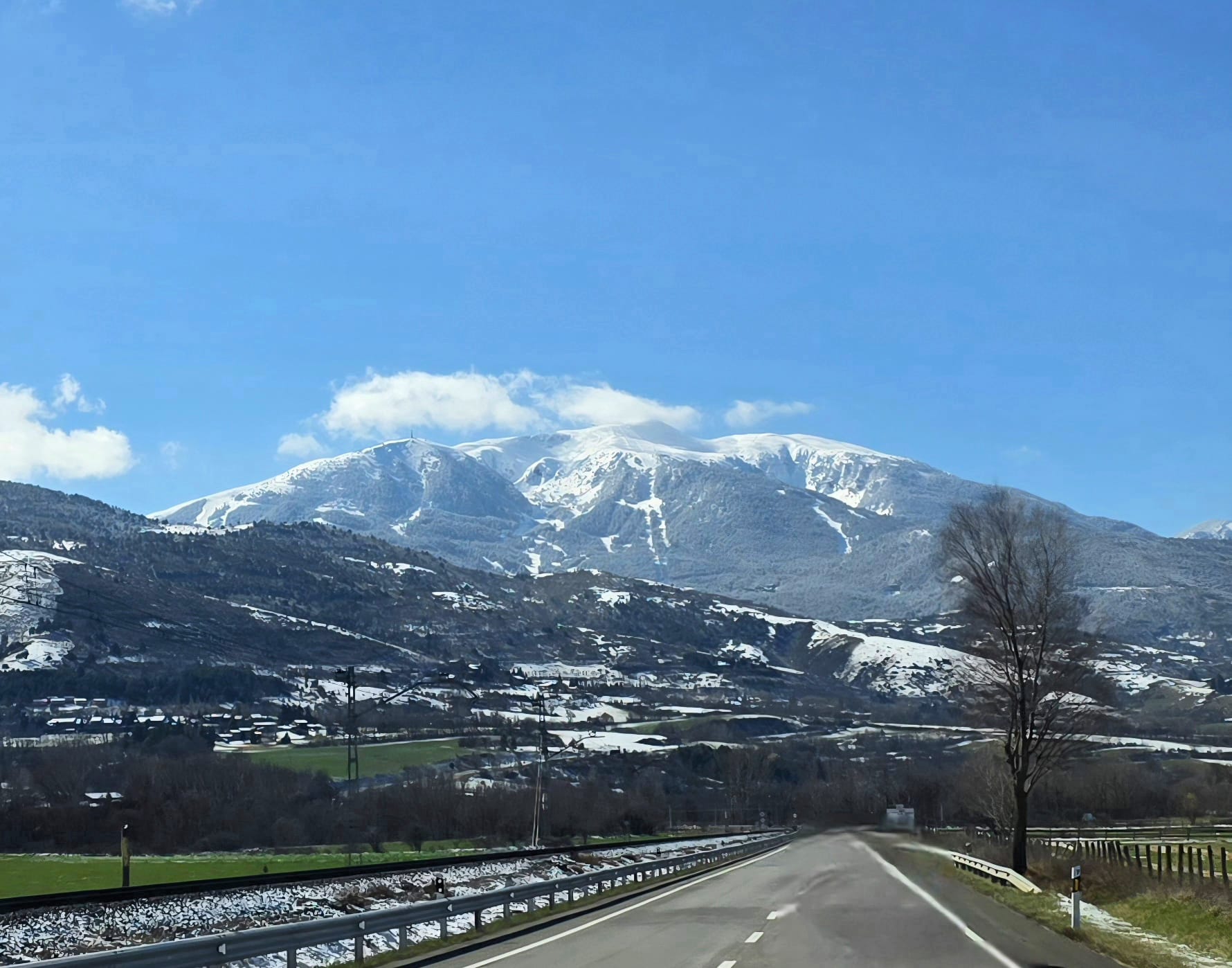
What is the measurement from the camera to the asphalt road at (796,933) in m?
19.8

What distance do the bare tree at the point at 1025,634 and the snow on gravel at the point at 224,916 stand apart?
16.3m

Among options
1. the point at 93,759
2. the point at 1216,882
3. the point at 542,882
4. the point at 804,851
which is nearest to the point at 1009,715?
the point at 1216,882

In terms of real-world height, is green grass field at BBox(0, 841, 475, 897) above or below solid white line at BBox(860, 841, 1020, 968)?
below

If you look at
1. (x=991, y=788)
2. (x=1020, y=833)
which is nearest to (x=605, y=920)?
(x=1020, y=833)

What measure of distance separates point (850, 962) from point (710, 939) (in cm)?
383

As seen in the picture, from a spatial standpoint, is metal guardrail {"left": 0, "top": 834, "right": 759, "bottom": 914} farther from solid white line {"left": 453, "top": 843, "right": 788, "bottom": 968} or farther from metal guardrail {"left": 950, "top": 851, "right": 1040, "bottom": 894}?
metal guardrail {"left": 950, "top": 851, "right": 1040, "bottom": 894}

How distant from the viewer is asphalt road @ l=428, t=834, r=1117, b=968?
19.8 metres

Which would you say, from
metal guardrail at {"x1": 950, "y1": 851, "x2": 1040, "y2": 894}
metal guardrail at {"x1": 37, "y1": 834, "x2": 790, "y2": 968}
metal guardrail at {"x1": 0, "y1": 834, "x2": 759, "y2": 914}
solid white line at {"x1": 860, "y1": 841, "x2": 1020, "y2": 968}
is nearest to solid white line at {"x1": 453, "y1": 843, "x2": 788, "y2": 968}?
solid white line at {"x1": 860, "y1": 841, "x2": 1020, "y2": 968}

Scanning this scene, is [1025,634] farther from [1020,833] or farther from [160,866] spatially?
[160,866]

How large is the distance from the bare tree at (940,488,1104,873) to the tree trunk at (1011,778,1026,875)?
0.12 feet

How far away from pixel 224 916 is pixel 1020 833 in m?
23.8

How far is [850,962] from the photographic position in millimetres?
19281

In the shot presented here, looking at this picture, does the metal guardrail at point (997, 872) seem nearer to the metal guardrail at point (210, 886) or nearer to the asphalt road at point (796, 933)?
the asphalt road at point (796, 933)

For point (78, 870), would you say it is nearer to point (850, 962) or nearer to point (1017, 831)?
point (1017, 831)
